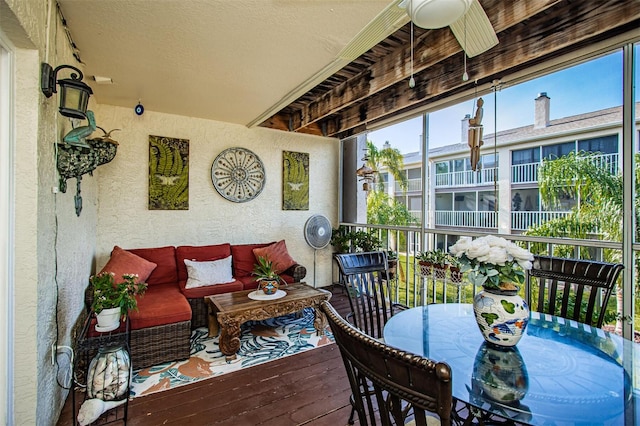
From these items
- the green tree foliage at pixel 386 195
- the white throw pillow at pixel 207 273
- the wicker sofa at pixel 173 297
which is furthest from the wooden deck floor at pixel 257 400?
the green tree foliage at pixel 386 195

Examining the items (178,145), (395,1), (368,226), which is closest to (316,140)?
(368,226)

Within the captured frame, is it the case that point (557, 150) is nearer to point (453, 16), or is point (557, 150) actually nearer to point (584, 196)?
point (584, 196)

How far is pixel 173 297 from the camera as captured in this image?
2.82 meters

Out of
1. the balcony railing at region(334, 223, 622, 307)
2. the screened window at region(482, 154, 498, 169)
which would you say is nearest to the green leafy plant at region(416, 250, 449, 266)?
the balcony railing at region(334, 223, 622, 307)

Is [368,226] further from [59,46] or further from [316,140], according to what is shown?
[59,46]

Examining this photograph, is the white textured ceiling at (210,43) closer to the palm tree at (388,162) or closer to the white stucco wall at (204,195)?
the white stucco wall at (204,195)

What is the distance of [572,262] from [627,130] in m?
1.08

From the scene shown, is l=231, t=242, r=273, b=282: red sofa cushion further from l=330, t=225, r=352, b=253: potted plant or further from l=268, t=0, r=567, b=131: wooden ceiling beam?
l=268, t=0, r=567, b=131: wooden ceiling beam

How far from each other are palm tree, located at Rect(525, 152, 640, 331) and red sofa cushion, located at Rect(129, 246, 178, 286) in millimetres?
3860

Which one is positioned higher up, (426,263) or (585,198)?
(585,198)

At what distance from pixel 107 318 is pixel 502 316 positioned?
8.04 feet

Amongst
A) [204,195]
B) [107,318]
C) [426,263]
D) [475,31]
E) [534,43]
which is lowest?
[107,318]

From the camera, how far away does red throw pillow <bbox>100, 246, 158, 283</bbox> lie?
2.88 metres

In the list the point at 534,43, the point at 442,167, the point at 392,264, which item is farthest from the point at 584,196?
the point at 392,264
